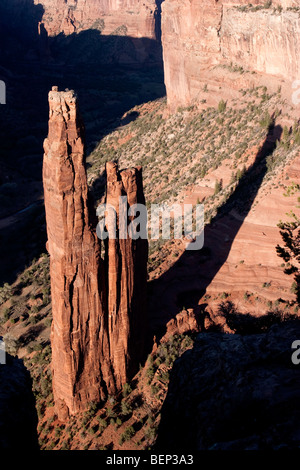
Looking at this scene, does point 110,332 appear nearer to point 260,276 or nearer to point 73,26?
point 260,276

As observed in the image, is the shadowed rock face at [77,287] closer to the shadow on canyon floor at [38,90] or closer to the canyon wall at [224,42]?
the shadow on canyon floor at [38,90]

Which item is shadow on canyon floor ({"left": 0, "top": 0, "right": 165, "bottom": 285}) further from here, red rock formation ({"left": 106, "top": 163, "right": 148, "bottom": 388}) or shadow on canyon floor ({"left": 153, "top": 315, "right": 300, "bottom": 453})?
shadow on canyon floor ({"left": 153, "top": 315, "right": 300, "bottom": 453})

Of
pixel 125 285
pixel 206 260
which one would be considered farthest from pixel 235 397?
pixel 206 260

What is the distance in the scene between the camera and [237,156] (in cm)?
5478

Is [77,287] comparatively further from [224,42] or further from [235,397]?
[224,42]

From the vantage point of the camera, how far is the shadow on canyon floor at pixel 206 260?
117 feet

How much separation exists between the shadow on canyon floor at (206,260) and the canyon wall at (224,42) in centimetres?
1254

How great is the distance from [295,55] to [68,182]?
41689 mm

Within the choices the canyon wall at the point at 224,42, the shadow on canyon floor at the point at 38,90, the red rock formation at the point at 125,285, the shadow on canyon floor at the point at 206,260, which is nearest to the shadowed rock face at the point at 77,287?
the red rock formation at the point at 125,285

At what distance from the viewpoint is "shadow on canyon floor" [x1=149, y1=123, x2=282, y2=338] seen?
35688mm

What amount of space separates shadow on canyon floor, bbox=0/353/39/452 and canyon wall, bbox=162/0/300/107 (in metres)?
50.9

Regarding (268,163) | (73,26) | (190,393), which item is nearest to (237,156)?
(268,163)

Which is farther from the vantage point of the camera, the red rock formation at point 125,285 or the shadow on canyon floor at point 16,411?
the red rock formation at point 125,285

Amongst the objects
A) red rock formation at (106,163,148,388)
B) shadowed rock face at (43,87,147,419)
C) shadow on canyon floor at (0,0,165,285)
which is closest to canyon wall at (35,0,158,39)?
shadow on canyon floor at (0,0,165,285)
